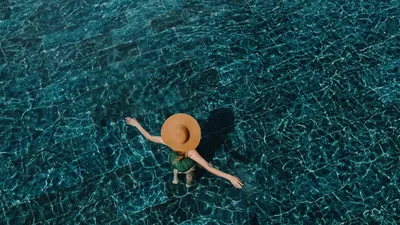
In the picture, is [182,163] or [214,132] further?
[214,132]

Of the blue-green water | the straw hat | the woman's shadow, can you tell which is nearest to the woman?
the straw hat

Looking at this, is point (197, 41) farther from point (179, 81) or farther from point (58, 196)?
point (58, 196)

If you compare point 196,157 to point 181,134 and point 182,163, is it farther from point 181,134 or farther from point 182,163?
point 181,134

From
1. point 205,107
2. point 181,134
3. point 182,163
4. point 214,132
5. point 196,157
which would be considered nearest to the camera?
point 181,134

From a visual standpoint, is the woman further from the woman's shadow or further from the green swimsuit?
the woman's shadow

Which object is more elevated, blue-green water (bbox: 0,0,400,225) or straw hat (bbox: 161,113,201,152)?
straw hat (bbox: 161,113,201,152)

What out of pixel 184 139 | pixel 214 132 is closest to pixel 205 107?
pixel 214 132

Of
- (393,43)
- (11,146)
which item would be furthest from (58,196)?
(393,43)
